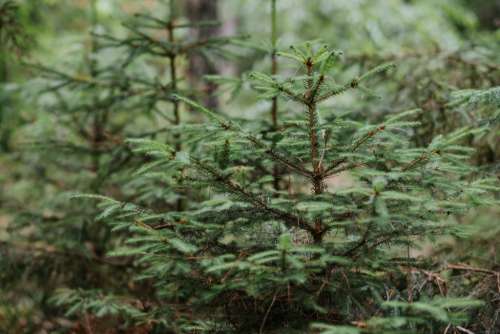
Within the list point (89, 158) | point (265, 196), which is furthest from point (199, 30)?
point (265, 196)

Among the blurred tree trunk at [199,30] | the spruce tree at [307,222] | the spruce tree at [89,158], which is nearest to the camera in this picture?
the spruce tree at [307,222]

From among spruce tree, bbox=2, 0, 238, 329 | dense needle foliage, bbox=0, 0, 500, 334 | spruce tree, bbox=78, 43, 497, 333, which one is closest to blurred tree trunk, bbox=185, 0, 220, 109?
dense needle foliage, bbox=0, 0, 500, 334

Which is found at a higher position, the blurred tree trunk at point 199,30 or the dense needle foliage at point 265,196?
the blurred tree trunk at point 199,30

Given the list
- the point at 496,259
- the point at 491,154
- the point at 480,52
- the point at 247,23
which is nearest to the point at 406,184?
the point at 496,259

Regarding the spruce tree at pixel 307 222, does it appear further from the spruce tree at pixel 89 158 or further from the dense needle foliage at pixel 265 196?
the spruce tree at pixel 89 158

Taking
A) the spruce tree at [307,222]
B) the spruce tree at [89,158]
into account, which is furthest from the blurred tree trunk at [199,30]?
the spruce tree at [307,222]

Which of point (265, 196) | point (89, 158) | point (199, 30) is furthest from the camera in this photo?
point (199, 30)

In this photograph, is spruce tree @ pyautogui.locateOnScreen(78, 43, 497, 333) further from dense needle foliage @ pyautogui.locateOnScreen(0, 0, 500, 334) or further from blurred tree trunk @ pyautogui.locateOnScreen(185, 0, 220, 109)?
blurred tree trunk @ pyautogui.locateOnScreen(185, 0, 220, 109)

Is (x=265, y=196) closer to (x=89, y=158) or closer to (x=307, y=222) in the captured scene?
(x=307, y=222)

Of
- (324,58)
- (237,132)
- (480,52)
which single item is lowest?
(237,132)

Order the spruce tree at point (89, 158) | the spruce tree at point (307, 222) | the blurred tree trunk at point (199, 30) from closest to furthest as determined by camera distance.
Answer: the spruce tree at point (307, 222)
the spruce tree at point (89, 158)
the blurred tree trunk at point (199, 30)

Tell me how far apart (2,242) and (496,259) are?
3.89 meters

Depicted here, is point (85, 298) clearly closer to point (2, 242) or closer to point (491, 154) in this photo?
point (2, 242)

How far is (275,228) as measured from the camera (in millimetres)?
2439
